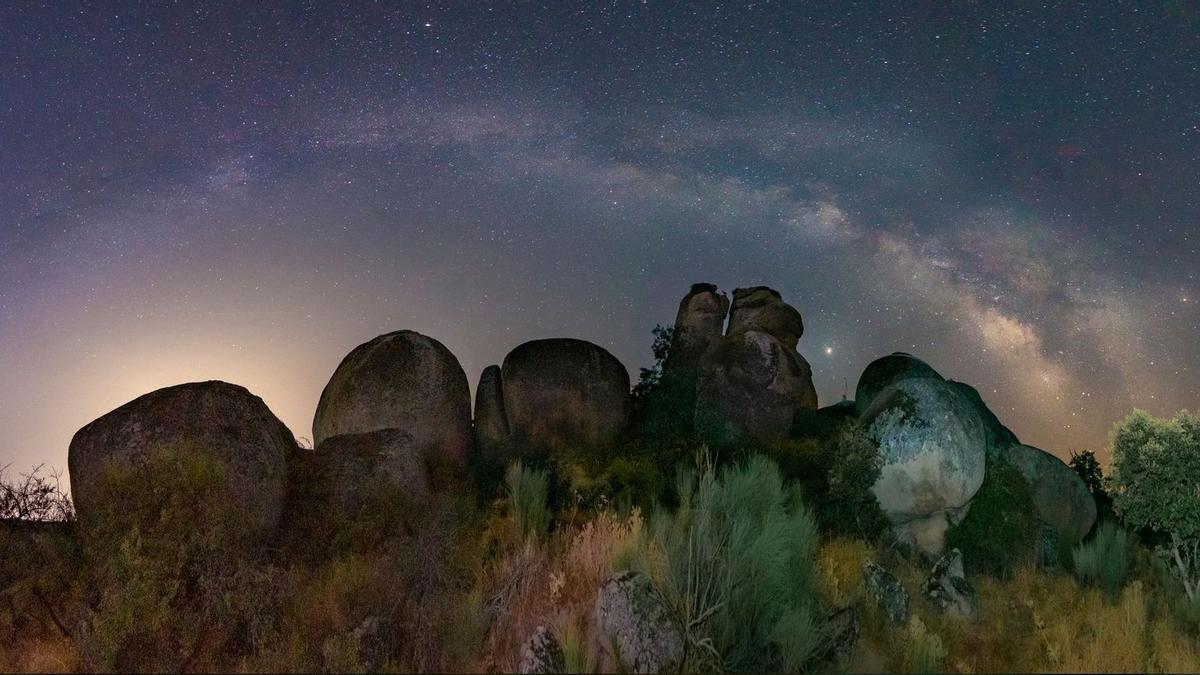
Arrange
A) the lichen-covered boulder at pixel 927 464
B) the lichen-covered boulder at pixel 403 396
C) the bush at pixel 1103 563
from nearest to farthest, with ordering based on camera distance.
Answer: the bush at pixel 1103 563 < the lichen-covered boulder at pixel 927 464 < the lichen-covered boulder at pixel 403 396

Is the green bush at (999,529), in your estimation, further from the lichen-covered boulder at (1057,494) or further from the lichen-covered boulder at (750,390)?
the lichen-covered boulder at (750,390)

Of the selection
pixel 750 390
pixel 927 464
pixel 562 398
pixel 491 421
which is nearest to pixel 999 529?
pixel 927 464

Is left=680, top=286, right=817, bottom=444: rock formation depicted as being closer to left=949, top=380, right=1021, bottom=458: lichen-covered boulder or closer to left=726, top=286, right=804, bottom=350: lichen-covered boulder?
left=726, top=286, right=804, bottom=350: lichen-covered boulder

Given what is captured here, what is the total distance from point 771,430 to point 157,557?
48.6 ft

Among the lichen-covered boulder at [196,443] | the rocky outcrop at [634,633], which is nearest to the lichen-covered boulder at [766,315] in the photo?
the lichen-covered boulder at [196,443]

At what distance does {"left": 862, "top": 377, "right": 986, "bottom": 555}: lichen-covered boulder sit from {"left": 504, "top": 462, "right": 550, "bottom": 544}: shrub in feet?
23.6

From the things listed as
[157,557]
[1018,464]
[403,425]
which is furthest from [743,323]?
[157,557]

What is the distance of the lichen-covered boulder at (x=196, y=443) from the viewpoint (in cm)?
1498

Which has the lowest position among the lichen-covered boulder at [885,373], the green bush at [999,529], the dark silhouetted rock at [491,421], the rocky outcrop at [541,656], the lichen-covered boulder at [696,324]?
the rocky outcrop at [541,656]

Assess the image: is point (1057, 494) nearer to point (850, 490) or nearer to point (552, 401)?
point (850, 490)

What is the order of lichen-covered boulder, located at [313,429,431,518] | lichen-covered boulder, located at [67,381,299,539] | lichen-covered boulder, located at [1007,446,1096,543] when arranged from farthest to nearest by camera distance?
lichen-covered boulder, located at [1007,446,1096,543]
lichen-covered boulder, located at [313,429,431,518]
lichen-covered boulder, located at [67,381,299,539]

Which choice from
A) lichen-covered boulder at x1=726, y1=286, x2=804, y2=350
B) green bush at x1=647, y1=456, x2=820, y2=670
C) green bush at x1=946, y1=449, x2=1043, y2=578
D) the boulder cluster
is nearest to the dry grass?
green bush at x1=647, y1=456, x2=820, y2=670

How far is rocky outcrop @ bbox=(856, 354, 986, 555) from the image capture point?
18500 millimetres

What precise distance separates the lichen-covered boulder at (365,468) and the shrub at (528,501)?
197cm
